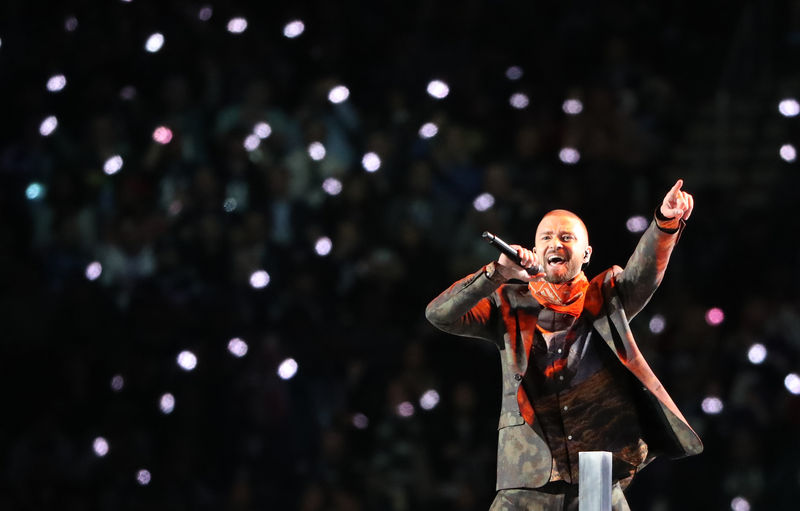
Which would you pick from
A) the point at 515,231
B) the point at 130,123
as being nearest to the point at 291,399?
the point at 515,231

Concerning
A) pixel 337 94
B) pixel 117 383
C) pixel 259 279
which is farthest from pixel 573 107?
pixel 117 383

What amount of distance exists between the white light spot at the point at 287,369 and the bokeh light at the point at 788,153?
3080 mm

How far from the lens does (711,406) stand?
7102 millimetres

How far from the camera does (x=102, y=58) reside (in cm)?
834

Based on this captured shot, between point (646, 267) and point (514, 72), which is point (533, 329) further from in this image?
point (514, 72)

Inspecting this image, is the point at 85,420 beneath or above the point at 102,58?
beneath

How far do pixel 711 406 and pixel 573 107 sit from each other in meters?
1.99

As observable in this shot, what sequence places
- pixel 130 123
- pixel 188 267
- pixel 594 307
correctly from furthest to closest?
1. pixel 130 123
2. pixel 188 267
3. pixel 594 307

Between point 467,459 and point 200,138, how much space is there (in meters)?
2.49

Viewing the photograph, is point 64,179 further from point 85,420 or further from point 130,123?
point 85,420

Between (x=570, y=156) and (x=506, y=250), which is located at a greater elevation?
(x=570, y=156)

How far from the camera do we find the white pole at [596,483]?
3289 millimetres

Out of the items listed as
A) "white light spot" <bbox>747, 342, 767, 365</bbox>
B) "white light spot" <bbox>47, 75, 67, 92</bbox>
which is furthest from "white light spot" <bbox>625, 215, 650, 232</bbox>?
"white light spot" <bbox>47, 75, 67, 92</bbox>

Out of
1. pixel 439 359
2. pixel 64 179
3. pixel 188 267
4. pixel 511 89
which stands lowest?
pixel 439 359
